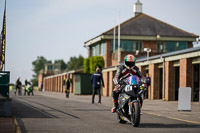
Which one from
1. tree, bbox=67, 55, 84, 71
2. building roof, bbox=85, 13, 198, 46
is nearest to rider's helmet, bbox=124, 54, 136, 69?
building roof, bbox=85, 13, 198, 46

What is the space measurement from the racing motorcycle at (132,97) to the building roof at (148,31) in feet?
171

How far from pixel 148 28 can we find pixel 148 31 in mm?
883

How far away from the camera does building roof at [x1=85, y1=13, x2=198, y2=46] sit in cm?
6266

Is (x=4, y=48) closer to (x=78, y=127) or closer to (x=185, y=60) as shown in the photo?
(x=78, y=127)

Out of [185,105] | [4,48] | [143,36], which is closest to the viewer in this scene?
[4,48]

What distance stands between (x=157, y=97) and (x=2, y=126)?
→ 24614mm

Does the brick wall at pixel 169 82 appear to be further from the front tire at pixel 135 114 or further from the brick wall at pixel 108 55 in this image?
the brick wall at pixel 108 55

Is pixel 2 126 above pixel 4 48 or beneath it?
beneath

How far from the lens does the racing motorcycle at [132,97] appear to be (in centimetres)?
991

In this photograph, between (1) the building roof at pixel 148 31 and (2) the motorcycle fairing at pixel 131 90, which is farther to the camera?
(1) the building roof at pixel 148 31

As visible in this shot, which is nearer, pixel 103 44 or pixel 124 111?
pixel 124 111

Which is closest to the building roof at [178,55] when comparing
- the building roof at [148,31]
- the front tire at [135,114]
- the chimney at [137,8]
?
the front tire at [135,114]

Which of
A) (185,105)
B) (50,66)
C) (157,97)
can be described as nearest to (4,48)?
(185,105)

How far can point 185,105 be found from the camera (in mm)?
17766
